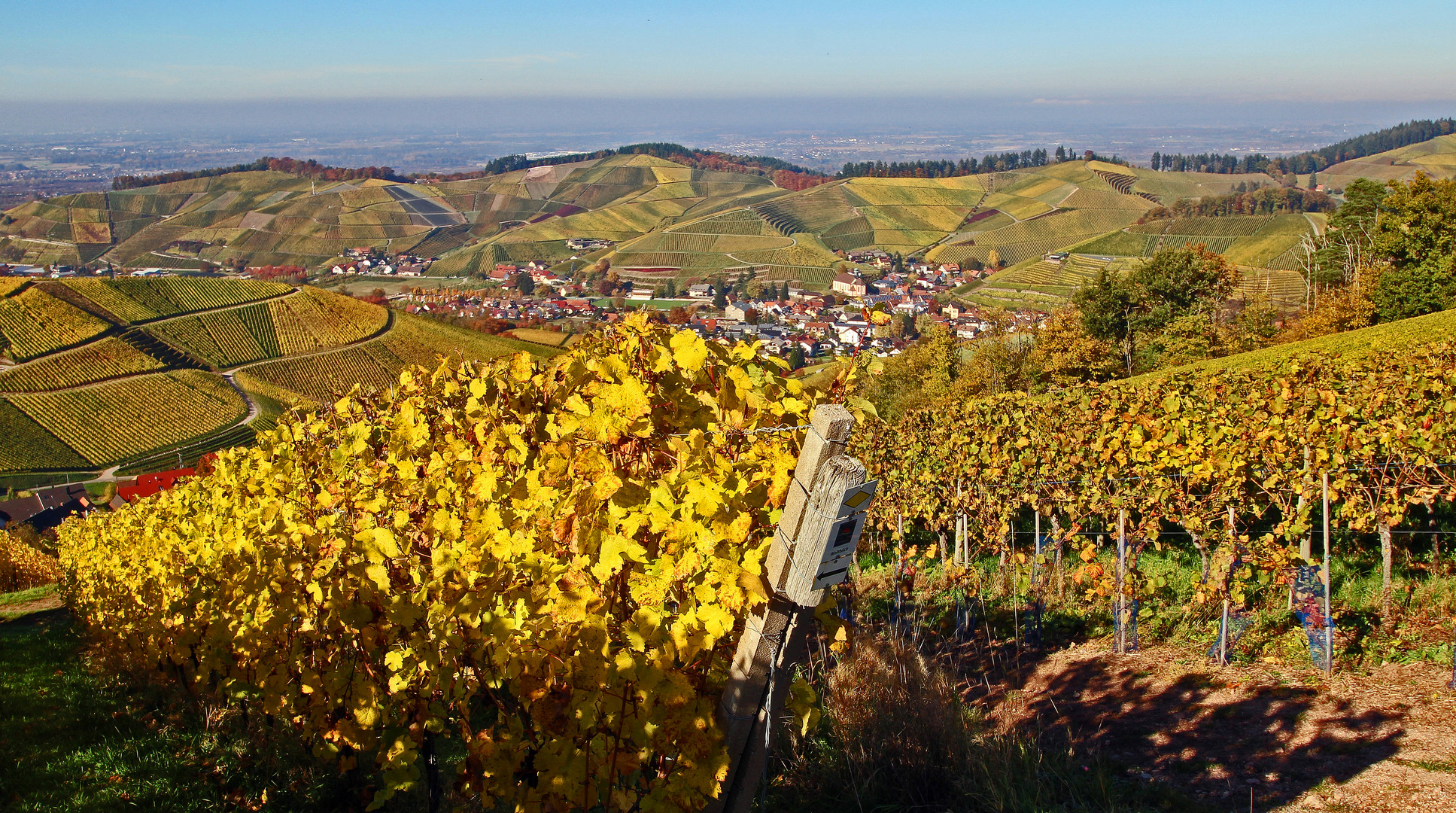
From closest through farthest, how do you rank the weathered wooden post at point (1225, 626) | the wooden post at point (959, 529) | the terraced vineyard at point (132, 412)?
the weathered wooden post at point (1225, 626), the wooden post at point (959, 529), the terraced vineyard at point (132, 412)

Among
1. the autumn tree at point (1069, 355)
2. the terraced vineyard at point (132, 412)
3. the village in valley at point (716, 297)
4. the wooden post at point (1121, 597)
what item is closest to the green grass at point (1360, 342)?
the autumn tree at point (1069, 355)

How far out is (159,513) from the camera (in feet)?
22.4

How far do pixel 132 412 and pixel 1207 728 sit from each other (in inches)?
2332

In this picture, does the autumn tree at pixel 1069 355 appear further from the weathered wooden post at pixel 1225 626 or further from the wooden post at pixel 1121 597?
the weathered wooden post at pixel 1225 626

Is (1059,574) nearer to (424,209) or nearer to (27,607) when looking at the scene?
(27,607)

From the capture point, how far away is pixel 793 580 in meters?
2.16

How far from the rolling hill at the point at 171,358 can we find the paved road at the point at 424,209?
3296 inches

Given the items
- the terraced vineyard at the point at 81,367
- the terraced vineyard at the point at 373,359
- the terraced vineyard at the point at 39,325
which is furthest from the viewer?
the terraced vineyard at the point at 373,359

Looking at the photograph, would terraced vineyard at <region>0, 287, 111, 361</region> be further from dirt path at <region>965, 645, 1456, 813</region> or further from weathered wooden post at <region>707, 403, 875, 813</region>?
weathered wooden post at <region>707, 403, 875, 813</region>

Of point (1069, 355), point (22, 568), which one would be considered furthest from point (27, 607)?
point (1069, 355)

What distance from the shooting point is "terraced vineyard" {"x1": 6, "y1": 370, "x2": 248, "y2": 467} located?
4597 cm

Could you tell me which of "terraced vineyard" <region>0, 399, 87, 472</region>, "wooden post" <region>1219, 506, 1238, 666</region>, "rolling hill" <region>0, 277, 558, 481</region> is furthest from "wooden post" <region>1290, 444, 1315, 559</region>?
"terraced vineyard" <region>0, 399, 87, 472</region>

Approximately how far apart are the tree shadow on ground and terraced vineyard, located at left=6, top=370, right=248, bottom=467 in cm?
5236

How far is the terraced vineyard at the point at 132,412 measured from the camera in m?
46.0
